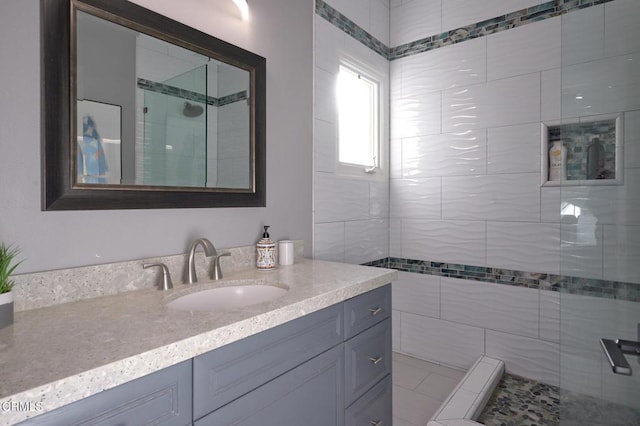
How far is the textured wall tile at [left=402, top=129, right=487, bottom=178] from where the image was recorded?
2.35 metres

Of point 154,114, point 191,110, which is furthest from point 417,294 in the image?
point 154,114

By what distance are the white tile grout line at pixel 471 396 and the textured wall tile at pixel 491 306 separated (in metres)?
0.25

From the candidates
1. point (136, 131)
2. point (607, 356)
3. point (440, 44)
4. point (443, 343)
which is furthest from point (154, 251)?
point (440, 44)

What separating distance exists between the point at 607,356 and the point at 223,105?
1.81m

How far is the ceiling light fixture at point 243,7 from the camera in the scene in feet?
5.05

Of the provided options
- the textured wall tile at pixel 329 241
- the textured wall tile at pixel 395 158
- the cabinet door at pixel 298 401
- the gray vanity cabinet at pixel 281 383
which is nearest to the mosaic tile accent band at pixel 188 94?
the textured wall tile at pixel 329 241

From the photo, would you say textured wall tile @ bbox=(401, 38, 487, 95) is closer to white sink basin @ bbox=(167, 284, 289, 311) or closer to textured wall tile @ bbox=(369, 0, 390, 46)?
textured wall tile @ bbox=(369, 0, 390, 46)

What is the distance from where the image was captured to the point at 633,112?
4.41 ft

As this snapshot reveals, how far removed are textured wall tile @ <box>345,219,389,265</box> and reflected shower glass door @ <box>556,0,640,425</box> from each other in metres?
1.18

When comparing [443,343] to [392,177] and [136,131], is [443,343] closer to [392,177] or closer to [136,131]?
[392,177]

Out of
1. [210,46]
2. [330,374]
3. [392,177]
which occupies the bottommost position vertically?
[330,374]

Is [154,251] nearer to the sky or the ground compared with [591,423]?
nearer to the sky

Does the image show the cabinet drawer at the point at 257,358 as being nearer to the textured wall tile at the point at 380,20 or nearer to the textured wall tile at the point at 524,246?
the textured wall tile at the point at 524,246

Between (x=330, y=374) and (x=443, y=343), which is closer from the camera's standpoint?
(x=330, y=374)
